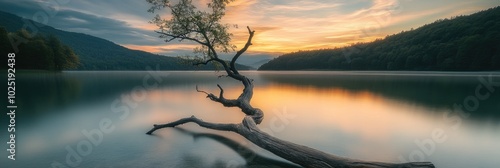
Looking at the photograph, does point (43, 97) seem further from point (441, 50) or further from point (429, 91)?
point (441, 50)

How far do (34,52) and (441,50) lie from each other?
131 m

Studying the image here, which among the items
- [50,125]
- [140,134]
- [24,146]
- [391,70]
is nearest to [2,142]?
[24,146]

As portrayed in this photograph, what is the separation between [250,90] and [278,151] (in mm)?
8352

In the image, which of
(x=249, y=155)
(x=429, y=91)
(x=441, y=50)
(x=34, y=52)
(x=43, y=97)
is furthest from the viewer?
(x=441, y=50)

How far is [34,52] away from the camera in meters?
72.8

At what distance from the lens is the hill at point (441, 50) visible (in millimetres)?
80500

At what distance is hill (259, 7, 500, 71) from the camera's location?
80.5 meters

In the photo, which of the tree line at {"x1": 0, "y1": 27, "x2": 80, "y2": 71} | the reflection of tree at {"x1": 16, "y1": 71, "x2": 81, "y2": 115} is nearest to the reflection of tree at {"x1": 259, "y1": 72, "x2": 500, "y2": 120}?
the reflection of tree at {"x1": 16, "y1": 71, "x2": 81, "y2": 115}

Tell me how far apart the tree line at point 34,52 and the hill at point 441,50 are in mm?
128960

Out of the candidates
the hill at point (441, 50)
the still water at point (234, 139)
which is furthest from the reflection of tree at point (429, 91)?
the hill at point (441, 50)

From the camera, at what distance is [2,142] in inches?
368

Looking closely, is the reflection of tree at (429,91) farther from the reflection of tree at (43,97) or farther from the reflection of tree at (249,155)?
the reflection of tree at (43,97)

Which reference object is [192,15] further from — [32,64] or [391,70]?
[391,70]

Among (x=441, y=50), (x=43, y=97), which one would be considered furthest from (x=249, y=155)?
(x=441, y=50)
